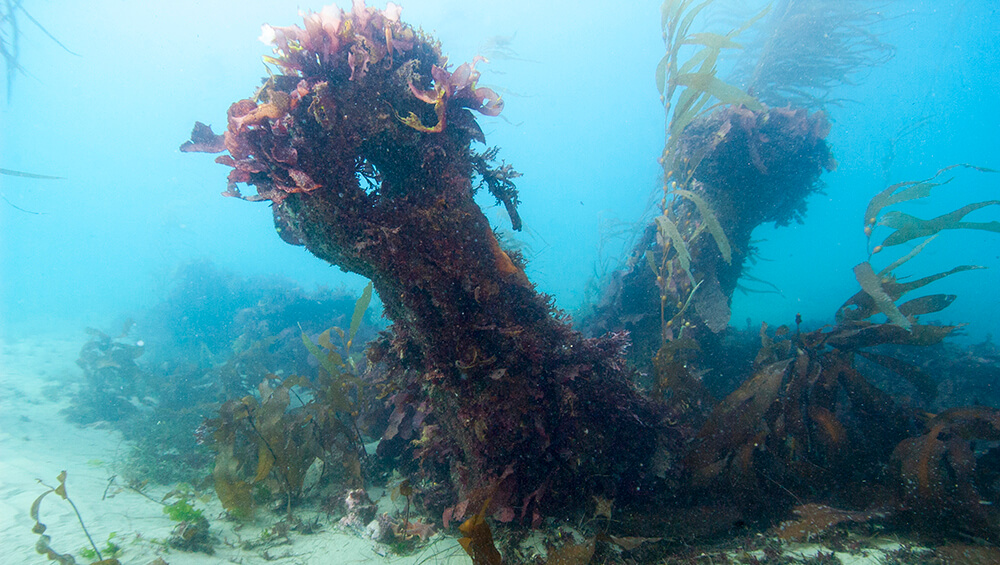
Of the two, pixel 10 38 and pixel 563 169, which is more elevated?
pixel 563 169

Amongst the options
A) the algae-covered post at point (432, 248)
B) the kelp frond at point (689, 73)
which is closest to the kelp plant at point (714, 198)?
the kelp frond at point (689, 73)

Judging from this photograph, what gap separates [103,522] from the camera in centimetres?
318

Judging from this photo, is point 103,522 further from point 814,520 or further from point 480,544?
point 814,520

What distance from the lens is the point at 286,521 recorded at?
10.4 ft

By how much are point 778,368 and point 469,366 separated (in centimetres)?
287

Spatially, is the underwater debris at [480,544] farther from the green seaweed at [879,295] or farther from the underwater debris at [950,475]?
the green seaweed at [879,295]

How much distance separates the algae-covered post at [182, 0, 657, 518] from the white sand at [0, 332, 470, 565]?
0.98 meters

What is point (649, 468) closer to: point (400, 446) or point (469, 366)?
point (469, 366)

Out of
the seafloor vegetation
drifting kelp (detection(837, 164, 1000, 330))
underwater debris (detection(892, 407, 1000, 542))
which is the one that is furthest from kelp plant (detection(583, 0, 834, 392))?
underwater debris (detection(892, 407, 1000, 542))

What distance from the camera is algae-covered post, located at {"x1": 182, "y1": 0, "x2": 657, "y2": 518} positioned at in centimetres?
203

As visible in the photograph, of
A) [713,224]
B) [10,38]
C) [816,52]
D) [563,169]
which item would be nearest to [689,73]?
[713,224]

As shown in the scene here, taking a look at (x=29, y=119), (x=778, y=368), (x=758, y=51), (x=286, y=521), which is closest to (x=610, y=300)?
(x=778, y=368)

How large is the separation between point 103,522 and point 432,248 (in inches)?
165

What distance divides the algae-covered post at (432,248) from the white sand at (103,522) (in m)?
0.98
